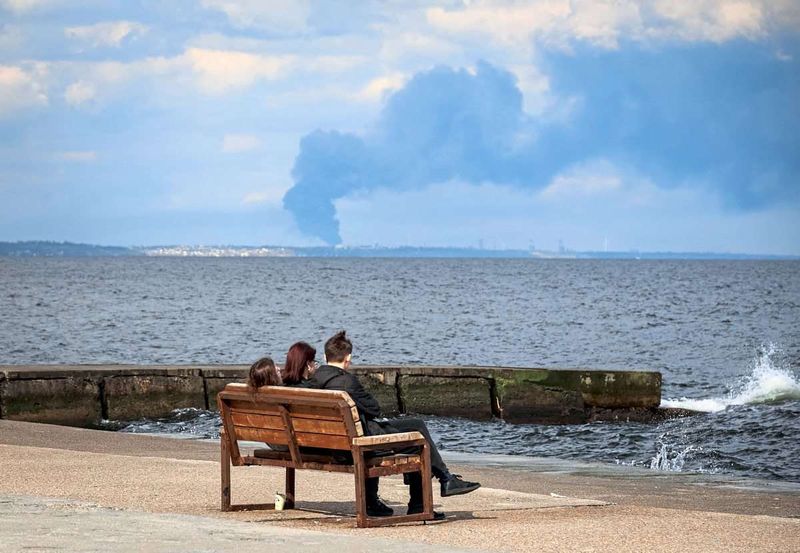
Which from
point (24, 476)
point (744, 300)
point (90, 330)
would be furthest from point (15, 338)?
point (744, 300)

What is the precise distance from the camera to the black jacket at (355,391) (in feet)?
28.7

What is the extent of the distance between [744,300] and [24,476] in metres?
79.7

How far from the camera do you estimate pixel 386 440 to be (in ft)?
27.8

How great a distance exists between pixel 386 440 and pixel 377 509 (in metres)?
0.76

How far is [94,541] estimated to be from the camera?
22.4 feet

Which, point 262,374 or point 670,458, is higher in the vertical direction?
point 262,374

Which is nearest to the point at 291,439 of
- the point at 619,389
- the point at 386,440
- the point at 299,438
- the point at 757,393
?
the point at 299,438

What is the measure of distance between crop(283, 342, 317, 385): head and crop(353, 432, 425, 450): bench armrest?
0.77 meters

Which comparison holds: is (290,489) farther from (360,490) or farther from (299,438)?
(360,490)

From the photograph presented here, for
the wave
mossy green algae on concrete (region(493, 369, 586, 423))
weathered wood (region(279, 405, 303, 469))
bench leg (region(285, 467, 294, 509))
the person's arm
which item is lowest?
the wave

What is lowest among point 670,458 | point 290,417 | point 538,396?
point 670,458

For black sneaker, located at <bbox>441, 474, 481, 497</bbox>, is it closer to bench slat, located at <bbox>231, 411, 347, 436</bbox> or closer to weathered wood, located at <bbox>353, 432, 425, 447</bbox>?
weathered wood, located at <bbox>353, 432, 425, 447</bbox>

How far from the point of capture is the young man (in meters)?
8.77

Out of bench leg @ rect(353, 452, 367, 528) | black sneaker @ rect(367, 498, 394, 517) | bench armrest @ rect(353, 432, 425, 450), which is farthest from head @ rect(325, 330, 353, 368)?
black sneaker @ rect(367, 498, 394, 517)
